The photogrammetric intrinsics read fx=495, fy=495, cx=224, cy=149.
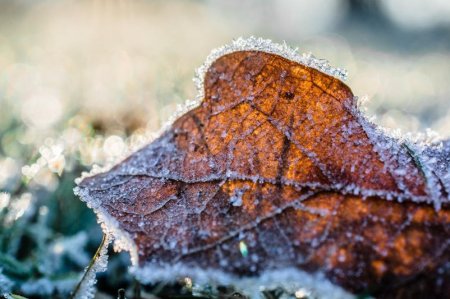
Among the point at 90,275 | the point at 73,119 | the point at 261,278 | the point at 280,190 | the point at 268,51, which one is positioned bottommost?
the point at 261,278

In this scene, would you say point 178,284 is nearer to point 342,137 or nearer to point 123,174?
point 123,174

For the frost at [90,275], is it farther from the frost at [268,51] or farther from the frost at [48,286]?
the frost at [268,51]

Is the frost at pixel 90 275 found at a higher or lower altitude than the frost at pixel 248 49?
lower

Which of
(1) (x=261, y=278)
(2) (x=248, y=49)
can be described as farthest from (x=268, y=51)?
(1) (x=261, y=278)

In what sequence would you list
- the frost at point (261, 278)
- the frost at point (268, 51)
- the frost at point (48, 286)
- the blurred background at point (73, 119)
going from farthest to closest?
1. the blurred background at point (73, 119)
2. the frost at point (48, 286)
3. the frost at point (268, 51)
4. the frost at point (261, 278)

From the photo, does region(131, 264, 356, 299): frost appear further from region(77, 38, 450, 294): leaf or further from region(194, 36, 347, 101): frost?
region(194, 36, 347, 101): frost

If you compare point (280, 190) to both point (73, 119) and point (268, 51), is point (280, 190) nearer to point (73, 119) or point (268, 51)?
point (268, 51)

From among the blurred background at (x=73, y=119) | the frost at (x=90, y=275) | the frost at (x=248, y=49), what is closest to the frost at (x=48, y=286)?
the blurred background at (x=73, y=119)

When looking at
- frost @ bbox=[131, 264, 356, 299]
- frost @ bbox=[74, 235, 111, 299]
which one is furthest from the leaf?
frost @ bbox=[74, 235, 111, 299]
